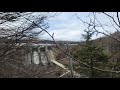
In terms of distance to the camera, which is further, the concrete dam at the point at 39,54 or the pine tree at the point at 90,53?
the concrete dam at the point at 39,54

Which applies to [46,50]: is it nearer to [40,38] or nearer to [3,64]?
[40,38]

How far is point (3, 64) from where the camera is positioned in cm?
345

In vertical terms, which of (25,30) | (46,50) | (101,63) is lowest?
(101,63)

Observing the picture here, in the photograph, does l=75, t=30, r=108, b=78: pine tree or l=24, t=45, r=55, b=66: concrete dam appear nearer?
l=75, t=30, r=108, b=78: pine tree

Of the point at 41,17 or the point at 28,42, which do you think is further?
the point at 28,42

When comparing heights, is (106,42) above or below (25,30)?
below

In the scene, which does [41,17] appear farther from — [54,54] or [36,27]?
[54,54]
